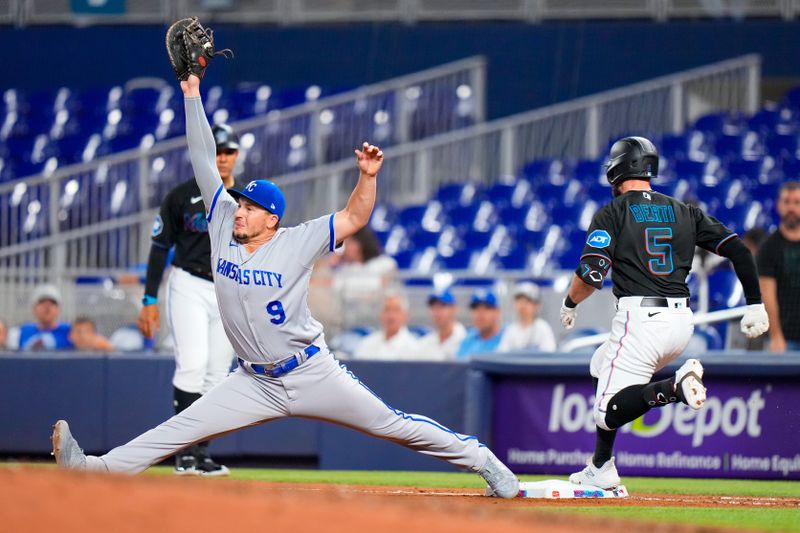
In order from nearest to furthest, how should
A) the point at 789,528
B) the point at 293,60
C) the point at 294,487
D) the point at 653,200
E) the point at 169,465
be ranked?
the point at 789,528 < the point at 653,200 < the point at 294,487 < the point at 169,465 < the point at 293,60

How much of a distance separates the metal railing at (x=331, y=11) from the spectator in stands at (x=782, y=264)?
9.33 meters

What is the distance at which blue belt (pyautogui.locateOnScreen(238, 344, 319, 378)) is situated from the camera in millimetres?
6223

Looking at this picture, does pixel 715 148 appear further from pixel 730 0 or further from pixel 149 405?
pixel 149 405

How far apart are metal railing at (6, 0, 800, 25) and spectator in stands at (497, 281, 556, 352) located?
879cm

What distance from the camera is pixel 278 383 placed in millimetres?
6273

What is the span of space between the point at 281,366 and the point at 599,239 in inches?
67.9

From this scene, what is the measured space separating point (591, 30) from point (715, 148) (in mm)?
3695

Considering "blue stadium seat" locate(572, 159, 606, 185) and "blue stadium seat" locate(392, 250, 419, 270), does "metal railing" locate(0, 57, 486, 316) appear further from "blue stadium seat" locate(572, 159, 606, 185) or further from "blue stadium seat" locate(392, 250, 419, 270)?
"blue stadium seat" locate(392, 250, 419, 270)

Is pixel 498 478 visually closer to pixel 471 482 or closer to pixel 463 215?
pixel 471 482

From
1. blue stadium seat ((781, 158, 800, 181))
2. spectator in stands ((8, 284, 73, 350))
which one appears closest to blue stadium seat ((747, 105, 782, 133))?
blue stadium seat ((781, 158, 800, 181))

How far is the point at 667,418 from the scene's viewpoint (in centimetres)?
914

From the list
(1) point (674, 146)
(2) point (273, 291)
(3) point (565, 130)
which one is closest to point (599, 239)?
(2) point (273, 291)

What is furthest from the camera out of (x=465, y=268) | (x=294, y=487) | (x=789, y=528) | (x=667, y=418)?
(x=465, y=268)

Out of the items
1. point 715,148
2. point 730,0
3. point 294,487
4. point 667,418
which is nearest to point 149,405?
point 294,487
